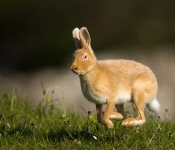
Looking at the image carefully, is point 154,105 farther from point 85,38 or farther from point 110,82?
point 85,38

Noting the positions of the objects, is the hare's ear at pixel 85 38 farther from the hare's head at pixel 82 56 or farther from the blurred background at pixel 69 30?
the blurred background at pixel 69 30

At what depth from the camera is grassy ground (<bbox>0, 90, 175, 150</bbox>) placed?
5906 mm

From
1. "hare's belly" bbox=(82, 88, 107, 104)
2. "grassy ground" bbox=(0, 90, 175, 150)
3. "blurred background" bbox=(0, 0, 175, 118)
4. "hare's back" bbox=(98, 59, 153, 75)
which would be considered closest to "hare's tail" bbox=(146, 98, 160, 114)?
"grassy ground" bbox=(0, 90, 175, 150)

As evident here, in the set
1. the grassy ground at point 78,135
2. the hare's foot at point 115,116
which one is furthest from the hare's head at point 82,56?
the grassy ground at point 78,135

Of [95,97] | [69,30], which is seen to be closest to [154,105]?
[95,97]

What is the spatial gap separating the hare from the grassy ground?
10.6 inches

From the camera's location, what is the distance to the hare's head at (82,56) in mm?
5582

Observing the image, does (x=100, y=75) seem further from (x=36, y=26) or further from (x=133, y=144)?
→ (x=36, y=26)

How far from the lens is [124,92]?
5855 millimetres

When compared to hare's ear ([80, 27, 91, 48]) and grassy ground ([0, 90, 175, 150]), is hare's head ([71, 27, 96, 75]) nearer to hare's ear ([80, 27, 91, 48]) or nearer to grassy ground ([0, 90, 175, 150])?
hare's ear ([80, 27, 91, 48])

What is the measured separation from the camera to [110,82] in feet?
19.1

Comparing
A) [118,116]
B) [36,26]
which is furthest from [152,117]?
[36,26]

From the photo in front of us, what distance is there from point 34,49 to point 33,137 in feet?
33.6

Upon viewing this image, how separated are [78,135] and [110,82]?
67 cm
